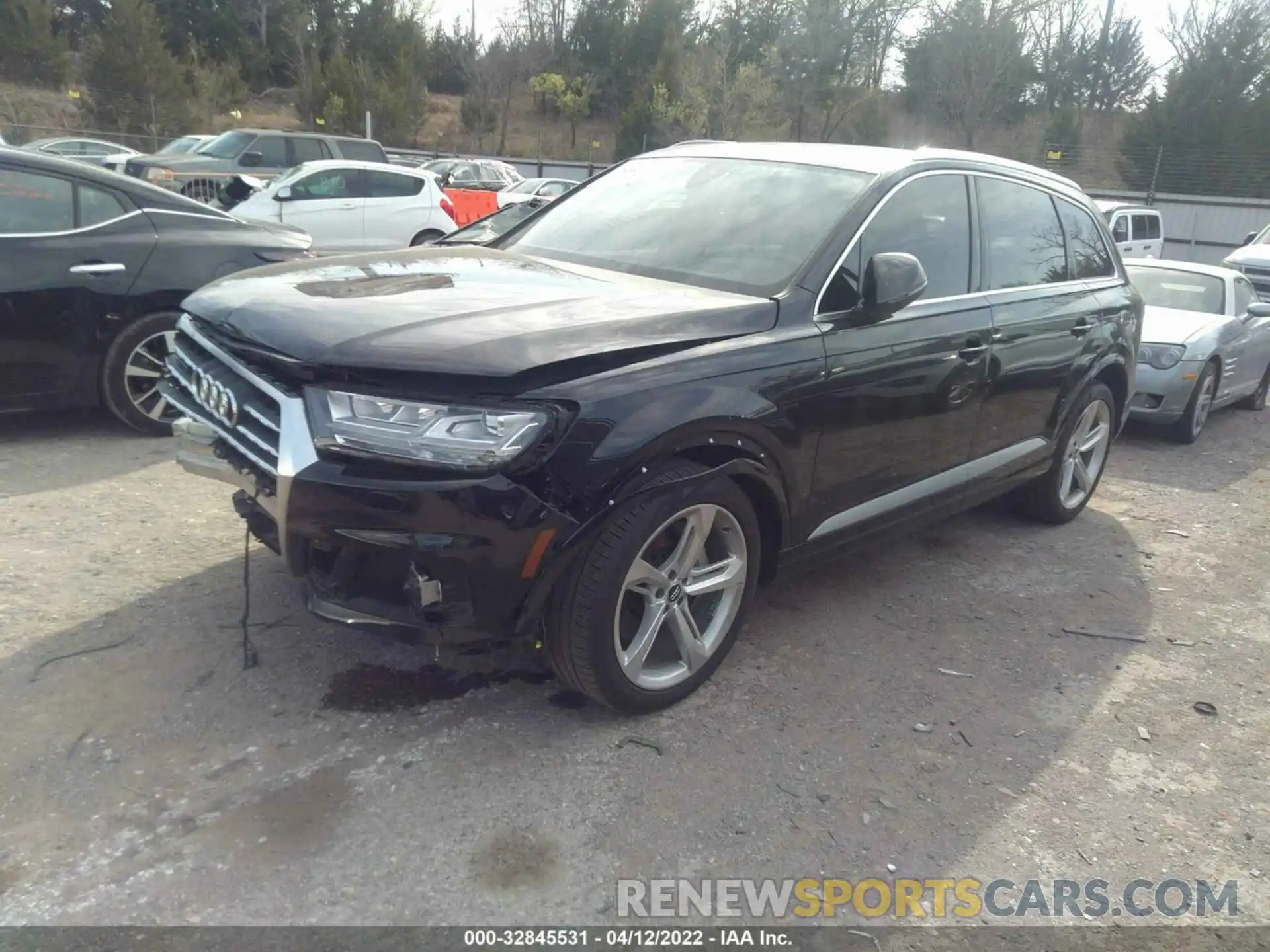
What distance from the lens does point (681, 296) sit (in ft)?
11.3

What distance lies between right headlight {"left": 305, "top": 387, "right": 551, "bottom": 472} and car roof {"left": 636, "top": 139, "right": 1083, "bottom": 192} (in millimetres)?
2051

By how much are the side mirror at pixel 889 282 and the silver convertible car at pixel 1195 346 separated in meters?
4.98

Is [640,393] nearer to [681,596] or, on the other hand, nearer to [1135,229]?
[681,596]

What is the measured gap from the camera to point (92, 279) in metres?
5.39

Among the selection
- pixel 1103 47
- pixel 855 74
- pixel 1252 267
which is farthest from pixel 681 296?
pixel 1103 47

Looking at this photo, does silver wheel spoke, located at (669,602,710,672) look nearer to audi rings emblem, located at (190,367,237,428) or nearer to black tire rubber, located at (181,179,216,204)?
audi rings emblem, located at (190,367,237,428)

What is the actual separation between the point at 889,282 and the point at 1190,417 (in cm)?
570

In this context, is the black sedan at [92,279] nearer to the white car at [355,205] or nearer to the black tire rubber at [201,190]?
the white car at [355,205]

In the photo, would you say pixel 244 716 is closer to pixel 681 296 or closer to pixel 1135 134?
pixel 681 296

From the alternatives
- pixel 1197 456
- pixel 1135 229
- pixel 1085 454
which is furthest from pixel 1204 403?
pixel 1135 229

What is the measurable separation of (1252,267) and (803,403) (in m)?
14.0

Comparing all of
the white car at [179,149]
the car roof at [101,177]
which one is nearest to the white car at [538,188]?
the white car at [179,149]

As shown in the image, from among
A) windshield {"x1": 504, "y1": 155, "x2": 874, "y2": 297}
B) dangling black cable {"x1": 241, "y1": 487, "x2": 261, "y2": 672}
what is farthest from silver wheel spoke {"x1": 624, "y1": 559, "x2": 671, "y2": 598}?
dangling black cable {"x1": 241, "y1": 487, "x2": 261, "y2": 672}

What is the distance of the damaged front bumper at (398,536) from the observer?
2713 millimetres
